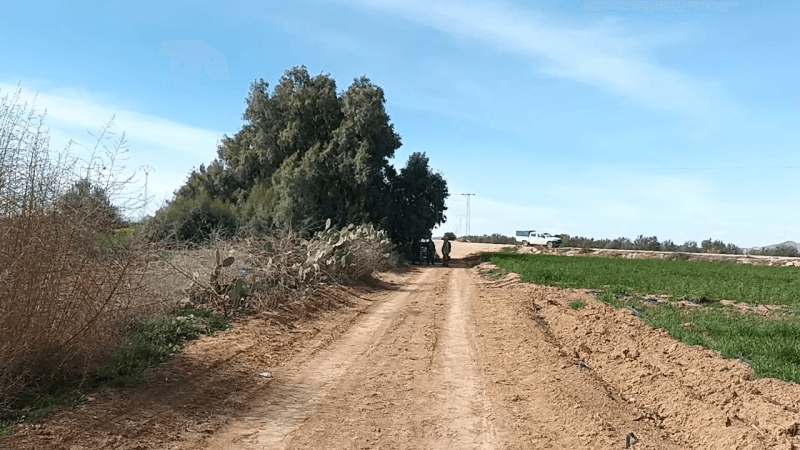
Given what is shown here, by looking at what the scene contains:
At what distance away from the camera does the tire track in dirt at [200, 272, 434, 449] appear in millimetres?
6031

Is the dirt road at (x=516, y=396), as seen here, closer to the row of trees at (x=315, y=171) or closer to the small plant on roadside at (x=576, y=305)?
the small plant on roadside at (x=576, y=305)

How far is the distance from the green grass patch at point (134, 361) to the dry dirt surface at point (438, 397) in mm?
235

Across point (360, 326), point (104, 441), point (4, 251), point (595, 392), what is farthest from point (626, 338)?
point (4, 251)

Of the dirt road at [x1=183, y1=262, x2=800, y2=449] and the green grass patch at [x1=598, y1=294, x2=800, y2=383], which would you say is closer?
the dirt road at [x1=183, y1=262, x2=800, y2=449]

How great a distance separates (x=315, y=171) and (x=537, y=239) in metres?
57.5

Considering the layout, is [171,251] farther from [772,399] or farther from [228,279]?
[772,399]

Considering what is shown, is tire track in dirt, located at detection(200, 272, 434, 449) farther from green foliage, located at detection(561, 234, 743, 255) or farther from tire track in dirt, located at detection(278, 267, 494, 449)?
green foliage, located at detection(561, 234, 743, 255)

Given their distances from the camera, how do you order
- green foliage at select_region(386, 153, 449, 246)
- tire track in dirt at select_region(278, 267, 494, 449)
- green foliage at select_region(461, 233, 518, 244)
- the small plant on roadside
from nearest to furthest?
1. tire track in dirt at select_region(278, 267, 494, 449)
2. the small plant on roadside
3. green foliage at select_region(386, 153, 449, 246)
4. green foliage at select_region(461, 233, 518, 244)

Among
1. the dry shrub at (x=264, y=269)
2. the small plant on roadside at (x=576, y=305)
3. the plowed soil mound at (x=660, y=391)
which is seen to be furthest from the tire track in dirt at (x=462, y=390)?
the dry shrub at (x=264, y=269)

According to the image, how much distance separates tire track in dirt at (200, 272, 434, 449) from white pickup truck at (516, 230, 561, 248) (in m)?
72.4

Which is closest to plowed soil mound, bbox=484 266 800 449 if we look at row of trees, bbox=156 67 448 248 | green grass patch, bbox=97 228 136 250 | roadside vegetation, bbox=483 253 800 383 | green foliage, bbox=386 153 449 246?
roadside vegetation, bbox=483 253 800 383

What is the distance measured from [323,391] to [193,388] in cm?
166

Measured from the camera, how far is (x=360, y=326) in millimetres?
13609

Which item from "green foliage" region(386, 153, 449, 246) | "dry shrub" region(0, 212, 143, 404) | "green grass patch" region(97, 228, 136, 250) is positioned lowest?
"dry shrub" region(0, 212, 143, 404)
